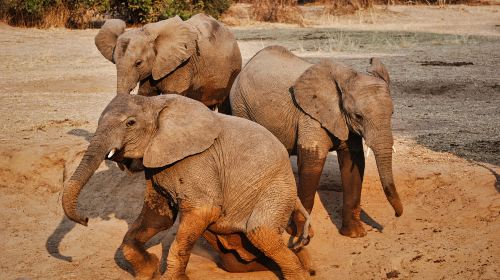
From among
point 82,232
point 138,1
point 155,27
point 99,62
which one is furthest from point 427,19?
point 82,232

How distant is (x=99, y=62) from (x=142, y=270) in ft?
34.6

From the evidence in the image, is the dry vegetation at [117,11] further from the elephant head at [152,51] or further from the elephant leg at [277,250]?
the elephant leg at [277,250]

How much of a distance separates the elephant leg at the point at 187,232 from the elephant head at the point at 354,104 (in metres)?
1.50

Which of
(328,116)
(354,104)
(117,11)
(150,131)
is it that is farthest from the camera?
(117,11)

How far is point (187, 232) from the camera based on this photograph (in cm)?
547

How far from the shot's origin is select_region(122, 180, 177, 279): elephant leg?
5910 mm

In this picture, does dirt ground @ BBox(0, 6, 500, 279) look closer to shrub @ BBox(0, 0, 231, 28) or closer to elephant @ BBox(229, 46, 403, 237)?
elephant @ BBox(229, 46, 403, 237)

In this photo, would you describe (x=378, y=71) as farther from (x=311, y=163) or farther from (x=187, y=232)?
(x=187, y=232)

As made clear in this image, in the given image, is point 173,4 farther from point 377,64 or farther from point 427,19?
point 377,64

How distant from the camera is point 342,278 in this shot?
639 cm

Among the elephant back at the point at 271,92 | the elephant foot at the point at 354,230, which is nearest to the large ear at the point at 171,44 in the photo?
the elephant back at the point at 271,92

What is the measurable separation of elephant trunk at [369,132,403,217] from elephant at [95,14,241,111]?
10.1ft

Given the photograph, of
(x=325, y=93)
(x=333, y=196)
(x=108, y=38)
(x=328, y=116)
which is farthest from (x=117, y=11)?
(x=328, y=116)

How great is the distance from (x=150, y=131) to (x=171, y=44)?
3485 millimetres
